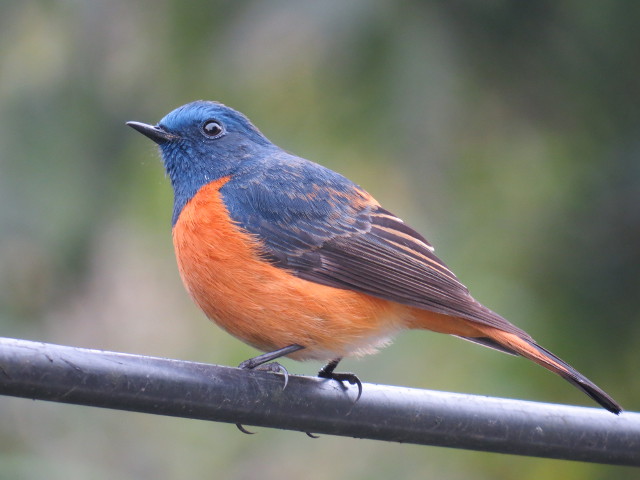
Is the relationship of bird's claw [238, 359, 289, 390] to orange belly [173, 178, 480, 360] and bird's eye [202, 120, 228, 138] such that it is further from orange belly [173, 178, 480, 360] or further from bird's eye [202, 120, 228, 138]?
bird's eye [202, 120, 228, 138]

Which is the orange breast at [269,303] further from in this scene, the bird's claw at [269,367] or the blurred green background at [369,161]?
the blurred green background at [369,161]

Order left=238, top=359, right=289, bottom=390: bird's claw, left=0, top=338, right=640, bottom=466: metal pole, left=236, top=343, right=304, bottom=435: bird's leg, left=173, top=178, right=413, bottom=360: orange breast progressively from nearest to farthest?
left=0, top=338, right=640, bottom=466: metal pole → left=238, top=359, right=289, bottom=390: bird's claw → left=236, top=343, right=304, bottom=435: bird's leg → left=173, top=178, right=413, bottom=360: orange breast

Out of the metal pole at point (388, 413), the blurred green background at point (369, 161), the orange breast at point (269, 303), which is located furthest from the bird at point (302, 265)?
the blurred green background at point (369, 161)

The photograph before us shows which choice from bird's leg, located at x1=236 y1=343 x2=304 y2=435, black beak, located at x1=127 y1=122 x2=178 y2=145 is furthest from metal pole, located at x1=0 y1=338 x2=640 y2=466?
black beak, located at x1=127 y1=122 x2=178 y2=145

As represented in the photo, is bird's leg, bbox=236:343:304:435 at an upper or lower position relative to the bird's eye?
lower

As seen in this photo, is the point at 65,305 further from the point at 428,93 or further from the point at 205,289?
the point at 428,93

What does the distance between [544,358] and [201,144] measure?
215 centimetres

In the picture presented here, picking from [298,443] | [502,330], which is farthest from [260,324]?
[298,443]

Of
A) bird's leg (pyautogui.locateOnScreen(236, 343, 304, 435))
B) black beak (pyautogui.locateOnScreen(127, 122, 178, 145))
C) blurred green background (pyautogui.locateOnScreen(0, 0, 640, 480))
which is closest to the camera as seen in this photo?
bird's leg (pyautogui.locateOnScreen(236, 343, 304, 435))

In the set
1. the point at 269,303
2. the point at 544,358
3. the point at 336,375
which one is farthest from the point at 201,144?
the point at 544,358

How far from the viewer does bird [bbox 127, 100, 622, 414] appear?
4090mm

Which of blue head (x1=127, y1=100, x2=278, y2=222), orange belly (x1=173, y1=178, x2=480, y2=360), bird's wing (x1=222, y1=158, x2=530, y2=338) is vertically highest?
blue head (x1=127, y1=100, x2=278, y2=222)

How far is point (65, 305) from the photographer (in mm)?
5633

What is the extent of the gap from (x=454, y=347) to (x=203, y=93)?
2101 mm
